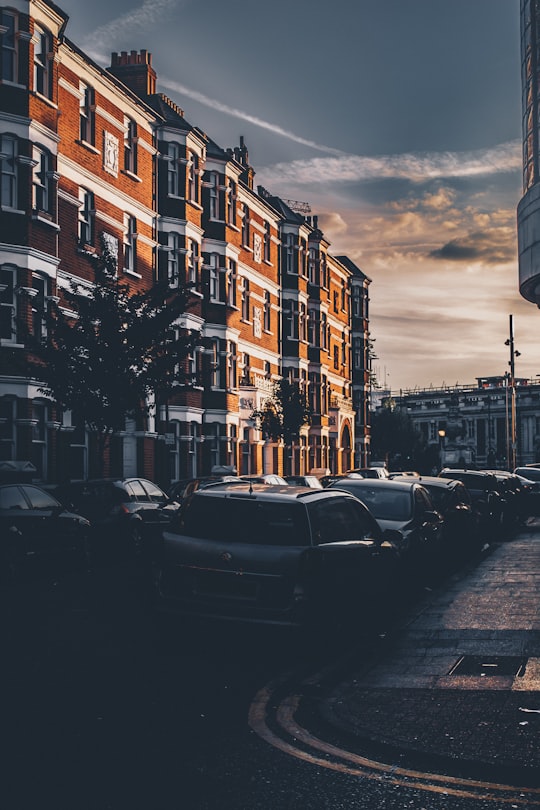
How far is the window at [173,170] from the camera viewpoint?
34.7 meters

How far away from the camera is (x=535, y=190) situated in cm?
3419

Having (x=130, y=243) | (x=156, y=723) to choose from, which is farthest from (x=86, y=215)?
(x=156, y=723)

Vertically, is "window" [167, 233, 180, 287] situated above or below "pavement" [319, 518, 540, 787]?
above

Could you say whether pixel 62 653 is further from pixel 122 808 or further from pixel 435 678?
pixel 122 808

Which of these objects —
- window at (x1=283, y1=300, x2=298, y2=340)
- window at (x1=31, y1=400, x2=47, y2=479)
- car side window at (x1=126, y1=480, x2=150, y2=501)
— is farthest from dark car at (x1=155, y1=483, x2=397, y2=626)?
window at (x1=283, y1=300, x2=298, y2=340)

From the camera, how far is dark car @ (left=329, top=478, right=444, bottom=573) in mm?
13219

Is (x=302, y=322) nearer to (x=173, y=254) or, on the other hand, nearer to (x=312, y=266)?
(x=312, y=266)

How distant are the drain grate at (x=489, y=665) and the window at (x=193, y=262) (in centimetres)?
2804

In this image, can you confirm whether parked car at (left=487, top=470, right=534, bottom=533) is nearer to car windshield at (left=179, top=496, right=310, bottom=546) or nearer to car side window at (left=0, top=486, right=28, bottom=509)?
car side window at (left=0, top=486, right=28, bottom=509)

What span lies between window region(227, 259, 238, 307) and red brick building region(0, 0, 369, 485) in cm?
9

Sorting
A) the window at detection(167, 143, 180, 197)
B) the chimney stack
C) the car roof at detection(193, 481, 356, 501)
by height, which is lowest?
the car roof at detection(193, 481, 356, 501)

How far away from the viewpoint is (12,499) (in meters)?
14.8

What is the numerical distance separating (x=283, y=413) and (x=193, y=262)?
10173mm

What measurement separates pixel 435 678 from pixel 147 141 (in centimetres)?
2827
